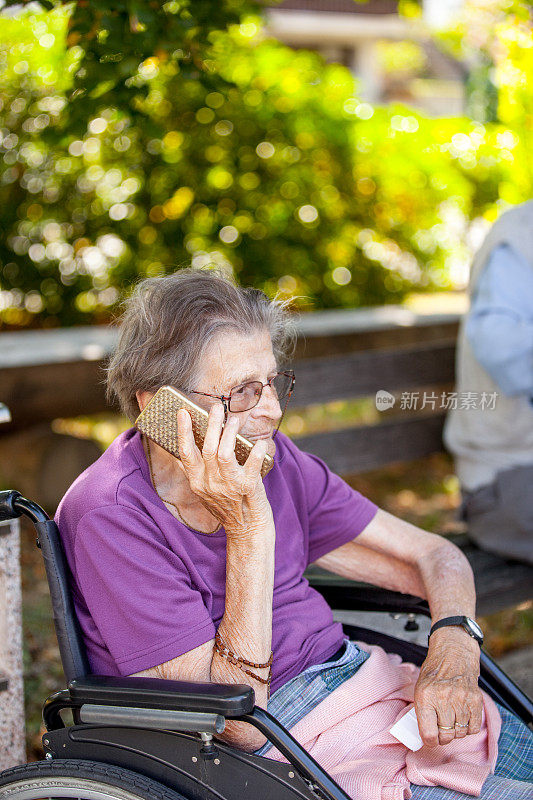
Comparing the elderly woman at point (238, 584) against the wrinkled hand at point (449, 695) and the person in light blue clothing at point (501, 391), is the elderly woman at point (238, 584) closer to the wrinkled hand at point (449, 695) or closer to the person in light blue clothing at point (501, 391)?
the wrinkled hand at point (449, 695)

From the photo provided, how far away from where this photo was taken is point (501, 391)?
3268mm

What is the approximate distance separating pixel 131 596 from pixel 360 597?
82 cm

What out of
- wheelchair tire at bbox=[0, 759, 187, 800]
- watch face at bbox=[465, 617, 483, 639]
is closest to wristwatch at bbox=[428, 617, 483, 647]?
watch face at bbox=[465, 617, 483, 639]

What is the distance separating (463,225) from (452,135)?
708mm

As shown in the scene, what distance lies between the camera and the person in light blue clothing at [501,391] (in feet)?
10.4

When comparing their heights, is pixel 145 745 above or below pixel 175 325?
below

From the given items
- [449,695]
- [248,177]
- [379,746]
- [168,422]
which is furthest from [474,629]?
[248,177]

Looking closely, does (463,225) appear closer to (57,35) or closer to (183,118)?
(183,118)

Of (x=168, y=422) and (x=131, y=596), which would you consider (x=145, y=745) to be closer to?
(x=131, y=596)

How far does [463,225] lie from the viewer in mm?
7152

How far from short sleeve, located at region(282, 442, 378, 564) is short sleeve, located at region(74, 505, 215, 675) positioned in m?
0.58

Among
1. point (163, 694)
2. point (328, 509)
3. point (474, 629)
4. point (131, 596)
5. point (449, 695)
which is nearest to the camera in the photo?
point (163, 694)

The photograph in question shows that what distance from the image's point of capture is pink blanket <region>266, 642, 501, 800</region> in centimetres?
180

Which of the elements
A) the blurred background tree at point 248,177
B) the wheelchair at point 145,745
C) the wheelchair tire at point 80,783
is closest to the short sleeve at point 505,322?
the wheelchair at point 145,745
